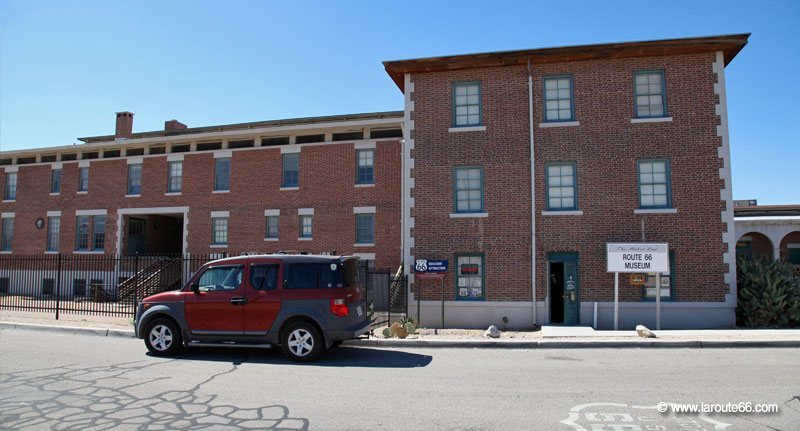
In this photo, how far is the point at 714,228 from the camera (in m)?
15.4

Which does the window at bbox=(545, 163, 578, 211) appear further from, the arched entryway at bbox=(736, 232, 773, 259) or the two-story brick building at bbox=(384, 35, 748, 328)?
the arched entryway at bbox=(736, 232, 773, 259)

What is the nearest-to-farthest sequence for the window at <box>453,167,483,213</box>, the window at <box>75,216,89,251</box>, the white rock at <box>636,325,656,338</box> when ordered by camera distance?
the white rock at <box>636,325,656,338</box>, the window at <box>453,167,483,213</box>, the window at <box>75,216,89,251</box>

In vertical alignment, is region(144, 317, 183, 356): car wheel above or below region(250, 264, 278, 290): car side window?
below

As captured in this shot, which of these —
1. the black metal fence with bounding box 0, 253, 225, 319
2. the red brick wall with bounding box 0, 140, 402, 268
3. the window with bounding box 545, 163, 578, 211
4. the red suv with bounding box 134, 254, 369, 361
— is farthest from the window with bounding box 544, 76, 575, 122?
the black metal fence with bounding box 0, 253, 225, 319

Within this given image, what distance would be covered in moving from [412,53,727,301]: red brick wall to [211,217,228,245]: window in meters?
11.5

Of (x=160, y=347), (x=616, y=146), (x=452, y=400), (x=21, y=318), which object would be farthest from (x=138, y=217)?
(x=452, y=400)

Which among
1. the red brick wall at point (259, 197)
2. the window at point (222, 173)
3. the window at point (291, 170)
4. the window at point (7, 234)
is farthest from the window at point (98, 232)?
the window at point (291, 170)

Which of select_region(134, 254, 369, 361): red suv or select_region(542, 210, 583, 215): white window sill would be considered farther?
select_region(542, 210, 583, 215): white window sill

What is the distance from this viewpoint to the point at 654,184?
52.1 feet

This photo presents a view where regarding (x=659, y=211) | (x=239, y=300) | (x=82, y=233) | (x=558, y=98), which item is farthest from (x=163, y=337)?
(x=82, y=233)

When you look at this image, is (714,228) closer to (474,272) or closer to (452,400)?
(474,272)

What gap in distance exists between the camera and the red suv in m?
10.0

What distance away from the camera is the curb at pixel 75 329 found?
13.7 meters

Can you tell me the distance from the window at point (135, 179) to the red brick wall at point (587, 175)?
16.3 metres
